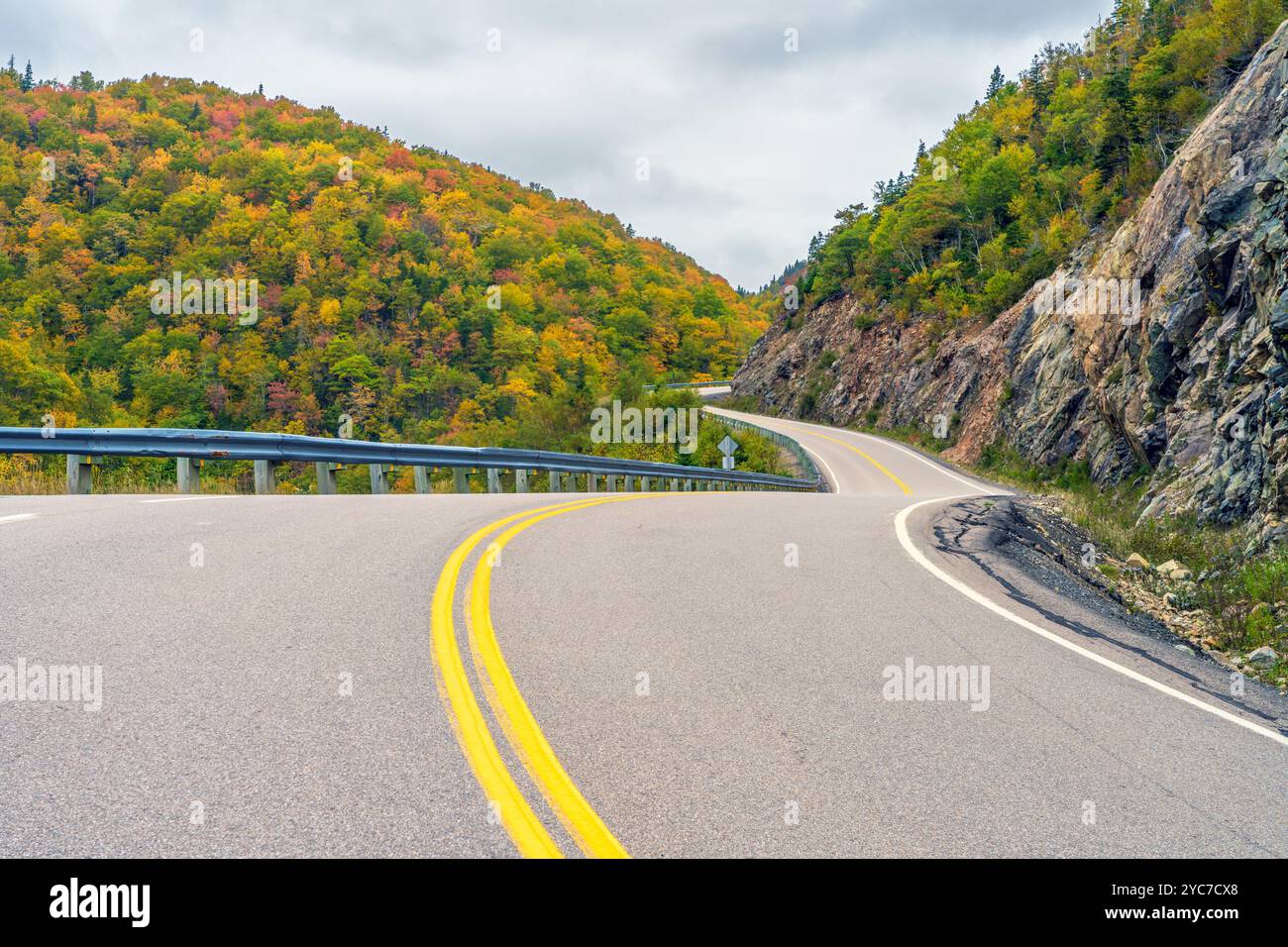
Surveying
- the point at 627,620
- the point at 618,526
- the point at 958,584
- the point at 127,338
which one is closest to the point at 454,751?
the point at 627,620

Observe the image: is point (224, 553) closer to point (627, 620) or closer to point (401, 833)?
point (627, 620)

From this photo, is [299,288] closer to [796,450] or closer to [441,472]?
[796,450]

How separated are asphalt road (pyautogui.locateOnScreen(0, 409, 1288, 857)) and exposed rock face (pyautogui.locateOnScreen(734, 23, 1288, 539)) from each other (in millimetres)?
7592

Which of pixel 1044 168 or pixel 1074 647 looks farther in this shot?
pixel 1044 168

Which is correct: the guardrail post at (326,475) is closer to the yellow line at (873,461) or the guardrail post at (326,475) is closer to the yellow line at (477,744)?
the yellow line at (477,744)

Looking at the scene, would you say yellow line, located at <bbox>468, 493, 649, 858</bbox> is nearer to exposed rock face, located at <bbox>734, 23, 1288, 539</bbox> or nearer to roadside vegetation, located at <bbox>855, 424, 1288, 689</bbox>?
roadside vegetation, located at <bbox>855, 424, 1288, 689</bbox>

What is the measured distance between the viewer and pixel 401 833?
344cm

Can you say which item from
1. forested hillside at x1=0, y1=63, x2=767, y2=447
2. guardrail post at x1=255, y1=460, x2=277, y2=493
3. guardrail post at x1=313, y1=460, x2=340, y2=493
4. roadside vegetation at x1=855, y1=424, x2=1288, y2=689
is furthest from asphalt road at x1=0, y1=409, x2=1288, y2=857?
forested hillside at x1=0, y1=63, x2=767, y2=447

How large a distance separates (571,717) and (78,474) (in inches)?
464

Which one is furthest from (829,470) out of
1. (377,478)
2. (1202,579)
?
(1202,579)

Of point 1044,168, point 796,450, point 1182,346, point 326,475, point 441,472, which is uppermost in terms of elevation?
point 1044,168

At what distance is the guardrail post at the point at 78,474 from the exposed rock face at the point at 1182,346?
1664 centimetres

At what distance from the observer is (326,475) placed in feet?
48.1

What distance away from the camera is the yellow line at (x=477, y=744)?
3486 mm
